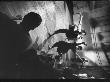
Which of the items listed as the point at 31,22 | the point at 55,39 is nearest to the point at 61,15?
the point at 55,39

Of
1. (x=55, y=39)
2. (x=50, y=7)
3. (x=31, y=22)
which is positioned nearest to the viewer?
(x=31, y=22)

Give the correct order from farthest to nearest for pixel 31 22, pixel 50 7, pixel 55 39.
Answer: pixel 55 39
pixel 50 7
pixel 31 22

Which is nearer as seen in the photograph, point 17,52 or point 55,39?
point 17,52

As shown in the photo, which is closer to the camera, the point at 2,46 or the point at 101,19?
the point at 2,46

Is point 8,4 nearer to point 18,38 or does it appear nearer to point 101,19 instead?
point 18,38

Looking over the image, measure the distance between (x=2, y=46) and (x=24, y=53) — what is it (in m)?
0.20

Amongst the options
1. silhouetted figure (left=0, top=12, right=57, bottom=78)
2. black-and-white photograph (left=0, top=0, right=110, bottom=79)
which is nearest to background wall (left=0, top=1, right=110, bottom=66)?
black-and-white photograph (left=0, top=0, right=110, bottom=79)

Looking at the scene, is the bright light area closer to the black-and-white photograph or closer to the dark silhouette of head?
the black-and-white photograph

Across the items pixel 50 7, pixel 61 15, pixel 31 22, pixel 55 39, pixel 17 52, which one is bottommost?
pixel 17 52

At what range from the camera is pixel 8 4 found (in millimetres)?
2119

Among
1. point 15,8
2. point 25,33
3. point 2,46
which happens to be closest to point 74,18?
point 15,8

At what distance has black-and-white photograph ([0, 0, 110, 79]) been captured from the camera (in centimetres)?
129

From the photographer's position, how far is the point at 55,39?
2309 mm

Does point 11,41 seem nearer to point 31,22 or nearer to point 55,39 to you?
point 31,22
